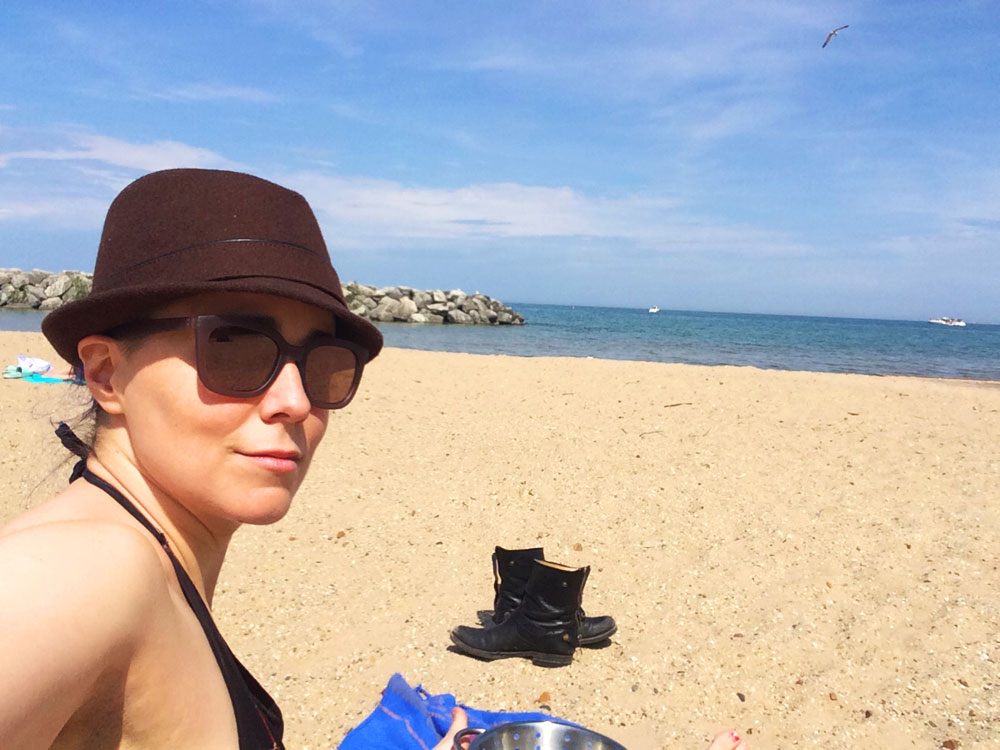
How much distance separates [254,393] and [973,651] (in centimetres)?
373

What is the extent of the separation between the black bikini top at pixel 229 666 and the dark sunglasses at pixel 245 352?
26cm

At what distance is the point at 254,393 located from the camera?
1267 mm

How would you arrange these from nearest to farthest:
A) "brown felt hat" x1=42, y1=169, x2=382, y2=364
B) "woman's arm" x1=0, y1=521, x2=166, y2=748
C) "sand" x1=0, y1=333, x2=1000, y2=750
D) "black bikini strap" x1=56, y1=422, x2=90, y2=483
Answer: "woman's arm" x1=0, y1=521, x2=166, y2=748 → "brown felt hat" x1=42, y1=169, x2=382, y2=364 → "black bikini strap" x1=56, y1=422, x2=90, y2=483 → "sand" x1=0, y1=333, x2=1000, y2=750

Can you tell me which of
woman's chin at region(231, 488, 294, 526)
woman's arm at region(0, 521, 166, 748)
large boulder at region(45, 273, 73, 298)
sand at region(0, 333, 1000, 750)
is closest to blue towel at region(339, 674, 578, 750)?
sand at region(0, 333, 1000, 750)

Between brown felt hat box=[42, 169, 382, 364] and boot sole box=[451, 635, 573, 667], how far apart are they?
8.71 feet

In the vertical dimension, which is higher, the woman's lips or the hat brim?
the hat brim

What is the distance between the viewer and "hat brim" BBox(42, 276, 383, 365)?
1.13 m

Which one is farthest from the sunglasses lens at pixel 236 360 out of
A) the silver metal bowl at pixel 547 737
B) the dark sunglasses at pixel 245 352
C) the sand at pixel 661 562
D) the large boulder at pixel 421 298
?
the large boulder at pixel 421 298

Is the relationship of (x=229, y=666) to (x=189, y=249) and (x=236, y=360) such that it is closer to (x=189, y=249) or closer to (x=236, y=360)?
(x=236, y=360)

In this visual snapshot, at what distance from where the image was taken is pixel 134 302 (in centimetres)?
116

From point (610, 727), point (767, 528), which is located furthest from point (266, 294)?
point (767, 528)

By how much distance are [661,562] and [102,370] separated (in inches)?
154

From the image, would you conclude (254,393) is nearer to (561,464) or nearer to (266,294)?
(266,294)

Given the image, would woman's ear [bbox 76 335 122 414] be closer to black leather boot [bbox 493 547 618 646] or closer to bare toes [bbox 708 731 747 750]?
bare toes [bbox 708 731 747 750]
